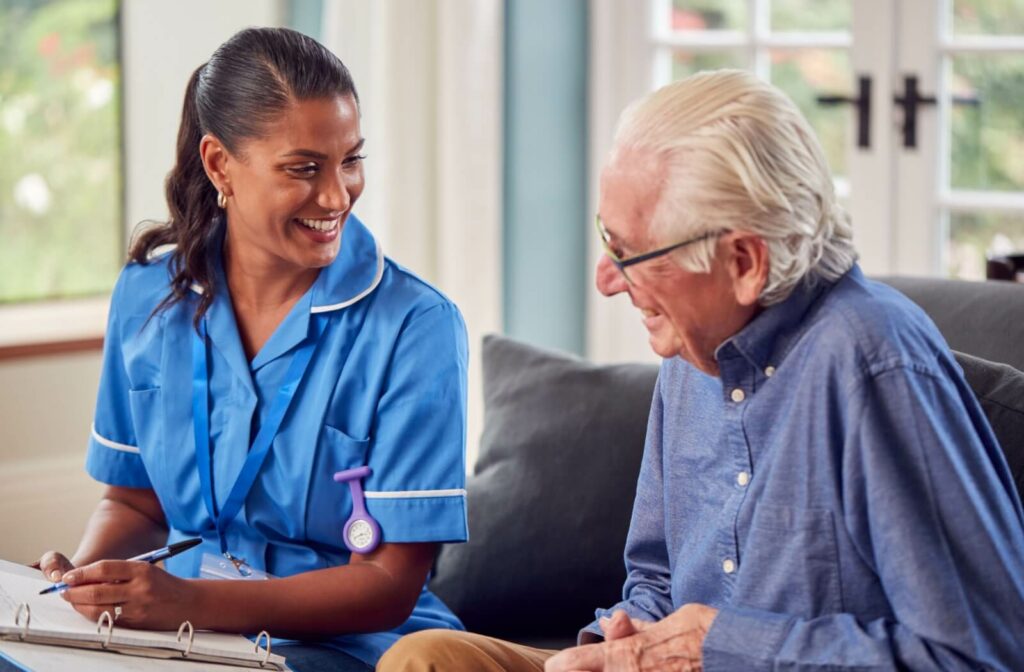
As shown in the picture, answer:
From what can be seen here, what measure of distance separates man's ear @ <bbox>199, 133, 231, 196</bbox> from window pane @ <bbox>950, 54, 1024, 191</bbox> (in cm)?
191

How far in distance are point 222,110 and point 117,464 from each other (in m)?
0.55

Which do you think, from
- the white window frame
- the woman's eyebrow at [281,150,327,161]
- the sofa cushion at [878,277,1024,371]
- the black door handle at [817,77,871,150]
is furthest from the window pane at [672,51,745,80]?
the woman's eyebrow at [281,150,327,161]

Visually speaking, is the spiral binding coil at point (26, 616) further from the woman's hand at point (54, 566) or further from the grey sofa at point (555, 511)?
the grey sofa at point (555, 511)

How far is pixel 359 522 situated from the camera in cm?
183

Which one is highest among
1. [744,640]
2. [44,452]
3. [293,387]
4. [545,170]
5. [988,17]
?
[988,17]

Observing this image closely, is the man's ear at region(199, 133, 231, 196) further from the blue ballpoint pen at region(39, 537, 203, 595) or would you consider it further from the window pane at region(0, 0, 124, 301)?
the window pane at region(0, 0, 124, 301)

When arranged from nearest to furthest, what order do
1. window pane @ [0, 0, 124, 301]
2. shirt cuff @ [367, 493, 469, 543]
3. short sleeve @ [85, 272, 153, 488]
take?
shirt cuff @ [367, 493, 469, 543], short sleeve @ [85, 272, 153, 488], window pane @ [0, 0, 124, 301]

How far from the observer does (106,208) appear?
3951 millimetres

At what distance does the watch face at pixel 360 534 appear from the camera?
1814 mm

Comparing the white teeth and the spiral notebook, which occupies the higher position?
the white teeth

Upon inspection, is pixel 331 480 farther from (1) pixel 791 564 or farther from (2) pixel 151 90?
(2) pixel 151 90

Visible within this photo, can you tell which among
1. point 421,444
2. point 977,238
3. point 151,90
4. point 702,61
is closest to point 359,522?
point 421,444

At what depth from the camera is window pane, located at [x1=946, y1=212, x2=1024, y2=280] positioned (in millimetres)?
3193

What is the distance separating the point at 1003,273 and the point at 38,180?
2.60 meters
